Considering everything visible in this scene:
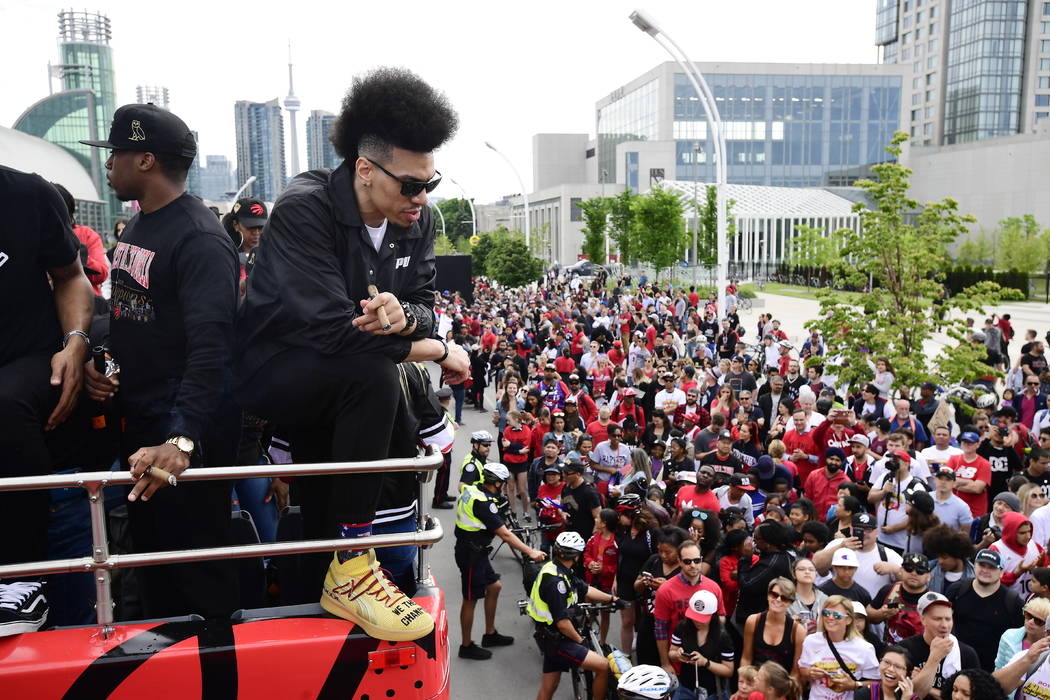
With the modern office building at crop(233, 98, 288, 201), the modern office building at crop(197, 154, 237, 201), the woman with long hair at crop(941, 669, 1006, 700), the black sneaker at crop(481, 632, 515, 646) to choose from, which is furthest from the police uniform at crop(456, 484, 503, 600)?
the modern office building at crop(197, 154, 237, 201)

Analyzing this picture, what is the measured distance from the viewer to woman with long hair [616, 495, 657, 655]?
326 inches

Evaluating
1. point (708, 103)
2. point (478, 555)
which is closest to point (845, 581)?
point (478, 555)

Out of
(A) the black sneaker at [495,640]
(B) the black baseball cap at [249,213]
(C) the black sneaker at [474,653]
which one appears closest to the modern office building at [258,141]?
(A) the black sneaker at [495,640]

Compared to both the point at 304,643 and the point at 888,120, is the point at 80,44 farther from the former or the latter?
the point at 304,643

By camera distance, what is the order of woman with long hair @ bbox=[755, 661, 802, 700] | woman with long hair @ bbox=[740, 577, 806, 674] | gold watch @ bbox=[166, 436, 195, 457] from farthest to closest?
woman with long hair @ bbox=[740, 577, 806, 674], woman with long hair @ bbox=[755, 661, 802, 700], gold watch @ bbox=[166, 436, 195, 457]

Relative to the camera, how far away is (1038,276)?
5222 centimetres

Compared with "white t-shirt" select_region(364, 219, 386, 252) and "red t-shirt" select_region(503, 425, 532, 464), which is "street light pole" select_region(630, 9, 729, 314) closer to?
"red t-shirt" select_region(503, 425, 532, 464)

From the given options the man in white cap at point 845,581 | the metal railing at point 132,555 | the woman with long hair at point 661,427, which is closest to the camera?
the metal railing at point 132,555

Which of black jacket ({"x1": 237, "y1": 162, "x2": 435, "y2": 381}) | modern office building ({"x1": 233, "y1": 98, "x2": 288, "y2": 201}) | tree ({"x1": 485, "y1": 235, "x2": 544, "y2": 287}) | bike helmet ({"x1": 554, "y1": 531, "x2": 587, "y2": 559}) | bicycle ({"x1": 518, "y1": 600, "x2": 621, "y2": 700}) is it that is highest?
modern office building ({"x1": 233, "y1": 98, "x2": 288, "y2": 201})

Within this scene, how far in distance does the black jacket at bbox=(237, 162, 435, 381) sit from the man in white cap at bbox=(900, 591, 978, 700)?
4809 millimetres

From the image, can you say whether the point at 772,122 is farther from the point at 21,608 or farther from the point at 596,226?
the point at 21,608

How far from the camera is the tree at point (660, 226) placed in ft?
158

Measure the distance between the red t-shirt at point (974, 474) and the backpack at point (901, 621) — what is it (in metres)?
3.39

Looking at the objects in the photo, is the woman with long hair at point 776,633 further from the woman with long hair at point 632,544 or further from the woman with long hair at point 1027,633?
the woman with long hair at point 632,544
